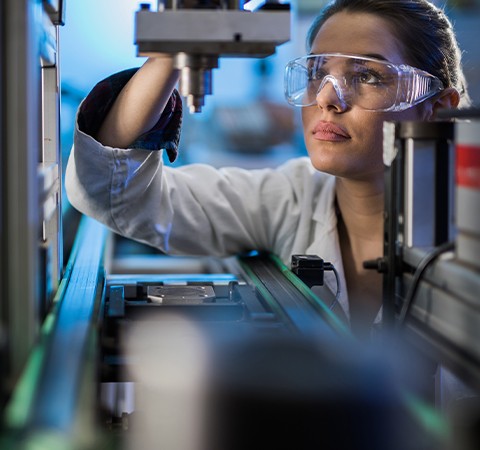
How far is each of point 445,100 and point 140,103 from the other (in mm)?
766

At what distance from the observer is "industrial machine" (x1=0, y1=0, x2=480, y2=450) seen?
0.70 meters

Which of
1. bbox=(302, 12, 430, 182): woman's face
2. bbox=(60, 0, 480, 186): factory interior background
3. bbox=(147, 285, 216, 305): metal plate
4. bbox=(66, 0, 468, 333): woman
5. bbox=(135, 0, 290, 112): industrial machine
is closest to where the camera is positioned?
bbox=(135, 0, 290, 112): industrial machine

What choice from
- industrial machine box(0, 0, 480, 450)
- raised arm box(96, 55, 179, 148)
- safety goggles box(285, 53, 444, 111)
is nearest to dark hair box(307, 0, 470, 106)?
safety goggles box(285, 53, 444, 111)

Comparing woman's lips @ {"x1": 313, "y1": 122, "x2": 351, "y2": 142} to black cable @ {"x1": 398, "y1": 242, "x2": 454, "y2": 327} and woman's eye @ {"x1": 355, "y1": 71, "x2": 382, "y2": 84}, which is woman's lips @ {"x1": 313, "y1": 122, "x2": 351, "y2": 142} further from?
black cable @ {"x1": 398, "y1": 242, "x2": 454, "y2": 327}

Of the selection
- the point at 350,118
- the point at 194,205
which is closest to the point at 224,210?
the point at 194,205

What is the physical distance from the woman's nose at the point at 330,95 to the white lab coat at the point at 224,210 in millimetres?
349

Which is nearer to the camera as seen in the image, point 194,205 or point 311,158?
point 311,158

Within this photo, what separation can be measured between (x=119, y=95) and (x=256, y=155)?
4.27 meters

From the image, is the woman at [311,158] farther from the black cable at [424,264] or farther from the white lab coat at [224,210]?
the black cable at [424,264]

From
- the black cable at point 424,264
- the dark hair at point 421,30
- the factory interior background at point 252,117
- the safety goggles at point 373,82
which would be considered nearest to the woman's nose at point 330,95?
the safety goggles at point 373,82

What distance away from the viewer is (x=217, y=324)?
1.05m

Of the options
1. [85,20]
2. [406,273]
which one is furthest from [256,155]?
[406,273]

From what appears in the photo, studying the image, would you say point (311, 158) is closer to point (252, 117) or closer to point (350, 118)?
point (350, 118)

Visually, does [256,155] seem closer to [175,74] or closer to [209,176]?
[209,176]
